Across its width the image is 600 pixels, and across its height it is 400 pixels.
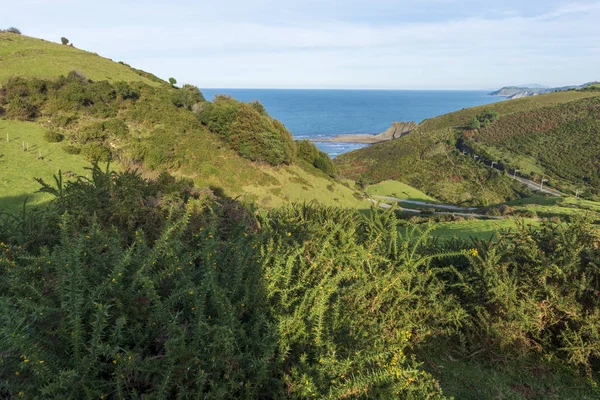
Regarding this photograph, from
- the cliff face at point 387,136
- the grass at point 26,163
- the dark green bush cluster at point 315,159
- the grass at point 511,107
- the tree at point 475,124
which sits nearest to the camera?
the grass at point 26,163

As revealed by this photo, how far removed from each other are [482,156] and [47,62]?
8261cm

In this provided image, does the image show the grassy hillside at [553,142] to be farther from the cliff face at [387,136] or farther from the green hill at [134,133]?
the green hill at [134,133]

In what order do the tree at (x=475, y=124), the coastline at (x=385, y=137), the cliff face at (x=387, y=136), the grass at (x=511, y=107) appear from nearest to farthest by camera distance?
the tree at (x=475, y=124), the grass at (x=511, y=107), the coastline at (x=385, y=137), the cliff face at (x=387, y=136)

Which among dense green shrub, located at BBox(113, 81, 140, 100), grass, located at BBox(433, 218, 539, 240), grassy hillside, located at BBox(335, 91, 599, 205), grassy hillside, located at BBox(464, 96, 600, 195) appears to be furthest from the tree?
grass, located at BBox(433, 218, 539, 240)

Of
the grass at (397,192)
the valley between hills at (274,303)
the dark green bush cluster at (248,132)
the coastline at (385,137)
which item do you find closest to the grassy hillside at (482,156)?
the grass at (397,192)

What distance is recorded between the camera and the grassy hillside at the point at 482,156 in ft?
219

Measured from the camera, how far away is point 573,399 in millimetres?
3865

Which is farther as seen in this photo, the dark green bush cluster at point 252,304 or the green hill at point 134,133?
the green hill at point 134,133

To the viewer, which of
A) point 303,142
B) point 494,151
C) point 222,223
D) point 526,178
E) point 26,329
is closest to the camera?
point 26,329

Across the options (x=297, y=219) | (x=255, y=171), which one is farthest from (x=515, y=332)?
(x=255, y=171)

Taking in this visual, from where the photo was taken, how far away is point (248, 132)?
96.4ft

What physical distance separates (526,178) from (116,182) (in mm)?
80949

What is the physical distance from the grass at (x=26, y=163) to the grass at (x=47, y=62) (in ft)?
31.8

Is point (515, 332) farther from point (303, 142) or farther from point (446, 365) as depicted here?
point (303, 142)
